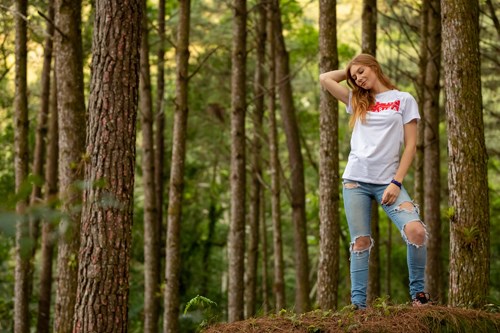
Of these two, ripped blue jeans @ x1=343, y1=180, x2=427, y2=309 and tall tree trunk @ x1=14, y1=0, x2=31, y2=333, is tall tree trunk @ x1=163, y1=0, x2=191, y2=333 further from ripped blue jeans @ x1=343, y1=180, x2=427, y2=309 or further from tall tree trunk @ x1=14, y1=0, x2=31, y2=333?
ripped blue jeans @ x1=343, y1=180, x2=427, y2=309

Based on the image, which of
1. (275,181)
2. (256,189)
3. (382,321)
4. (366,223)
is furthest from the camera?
(256,189)

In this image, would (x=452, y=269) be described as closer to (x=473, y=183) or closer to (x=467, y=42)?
(x=473, y=183)

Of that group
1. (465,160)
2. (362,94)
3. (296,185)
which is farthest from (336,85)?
(296,185)

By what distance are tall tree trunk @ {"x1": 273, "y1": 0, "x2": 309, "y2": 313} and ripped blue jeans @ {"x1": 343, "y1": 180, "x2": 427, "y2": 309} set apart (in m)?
9.31

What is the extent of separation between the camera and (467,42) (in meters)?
7.25

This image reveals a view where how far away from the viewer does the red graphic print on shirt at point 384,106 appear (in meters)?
6.45

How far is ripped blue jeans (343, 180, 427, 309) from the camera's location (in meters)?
6.35

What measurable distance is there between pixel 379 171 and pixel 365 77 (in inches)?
30.2

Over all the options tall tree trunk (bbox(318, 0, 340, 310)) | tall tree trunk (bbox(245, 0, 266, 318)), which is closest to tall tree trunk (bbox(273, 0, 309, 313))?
tall tree trunk (bbox(245, 0, 266, 318))

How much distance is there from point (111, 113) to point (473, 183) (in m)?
3.12

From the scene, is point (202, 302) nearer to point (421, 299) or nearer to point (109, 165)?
point (109, 165)

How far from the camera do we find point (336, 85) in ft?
22.4

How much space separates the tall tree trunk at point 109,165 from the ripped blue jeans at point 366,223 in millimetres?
1815

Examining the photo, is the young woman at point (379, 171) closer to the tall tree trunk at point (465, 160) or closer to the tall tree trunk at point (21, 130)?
the tall tree trunk at point (465, 160)
